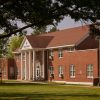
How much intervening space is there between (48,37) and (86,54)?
19.6 m

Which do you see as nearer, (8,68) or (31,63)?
(31,63)

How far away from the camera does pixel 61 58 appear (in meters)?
75.2

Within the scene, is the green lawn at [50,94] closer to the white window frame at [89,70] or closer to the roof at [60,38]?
the white window frame at [89,70]

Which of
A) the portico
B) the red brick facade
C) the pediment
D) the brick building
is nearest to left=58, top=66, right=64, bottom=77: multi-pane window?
the brick building

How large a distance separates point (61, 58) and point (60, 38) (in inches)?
193

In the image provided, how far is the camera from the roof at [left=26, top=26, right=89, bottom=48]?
72.6m

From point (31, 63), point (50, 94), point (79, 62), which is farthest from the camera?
point (31, 63)

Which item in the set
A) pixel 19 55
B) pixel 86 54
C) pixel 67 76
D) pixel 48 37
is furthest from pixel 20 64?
pixel 86 54

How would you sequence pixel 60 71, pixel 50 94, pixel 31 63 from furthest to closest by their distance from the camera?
1. pixel 31 63
2. pixel 60 71
3. pixel 50 94

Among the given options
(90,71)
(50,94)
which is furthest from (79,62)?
(50,94)

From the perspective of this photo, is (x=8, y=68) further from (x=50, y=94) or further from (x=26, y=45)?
(x=50, y=94)

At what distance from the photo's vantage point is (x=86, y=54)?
2598 inches

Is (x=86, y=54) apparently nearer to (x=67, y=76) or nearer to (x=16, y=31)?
(x=67, y=76)

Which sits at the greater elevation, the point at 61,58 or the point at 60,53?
the point at 60,53
